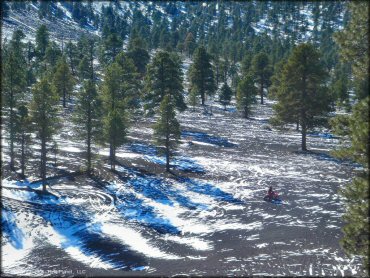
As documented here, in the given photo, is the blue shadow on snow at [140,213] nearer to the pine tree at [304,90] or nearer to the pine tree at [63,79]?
the pine tree at [304,90]

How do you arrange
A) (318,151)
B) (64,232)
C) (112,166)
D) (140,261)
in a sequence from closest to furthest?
(140,261)
(64,232)
(112,166)
(318,151)

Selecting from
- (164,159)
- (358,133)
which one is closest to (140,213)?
(164,159)

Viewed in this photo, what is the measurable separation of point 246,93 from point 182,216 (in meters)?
41.5

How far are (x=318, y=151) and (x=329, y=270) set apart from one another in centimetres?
2757

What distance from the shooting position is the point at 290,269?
2083cm

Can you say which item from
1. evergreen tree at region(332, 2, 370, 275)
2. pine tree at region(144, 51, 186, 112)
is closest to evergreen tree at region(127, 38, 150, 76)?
pine tree at region(144, 51, 186, 112)

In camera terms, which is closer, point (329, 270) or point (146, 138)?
point (329, 270)

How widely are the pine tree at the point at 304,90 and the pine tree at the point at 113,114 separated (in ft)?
54.8

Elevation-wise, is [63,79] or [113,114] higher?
[63,79]

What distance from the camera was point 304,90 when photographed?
45.7 meters

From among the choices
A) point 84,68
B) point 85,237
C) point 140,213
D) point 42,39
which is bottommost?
point 85,237

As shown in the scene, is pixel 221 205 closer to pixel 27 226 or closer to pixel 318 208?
pixel 318 208

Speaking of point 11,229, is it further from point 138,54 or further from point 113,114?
point 138,54

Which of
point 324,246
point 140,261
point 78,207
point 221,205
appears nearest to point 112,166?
point 78,207
